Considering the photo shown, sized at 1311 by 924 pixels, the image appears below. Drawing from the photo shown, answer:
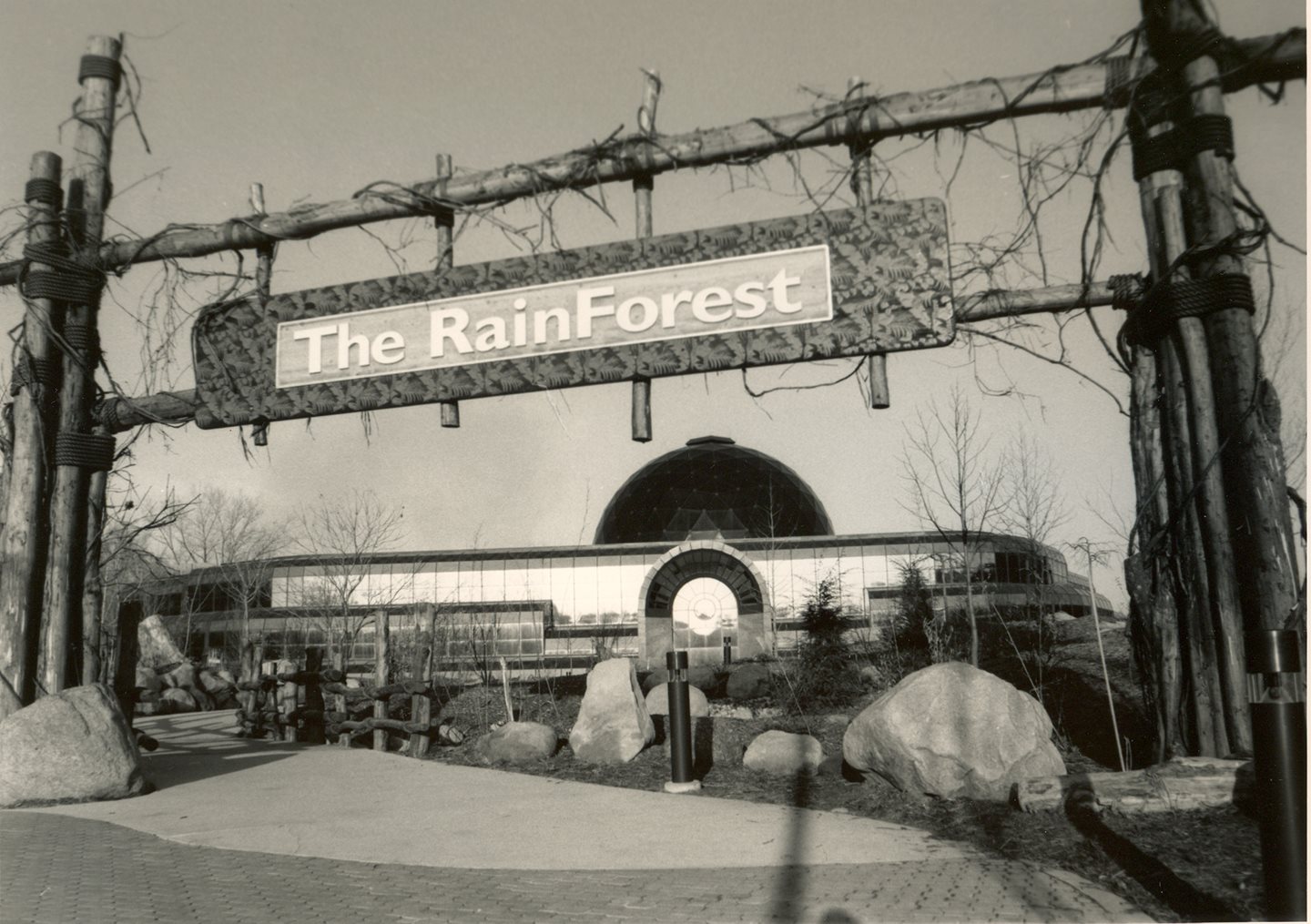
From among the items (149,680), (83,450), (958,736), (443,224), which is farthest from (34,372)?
(149,680)

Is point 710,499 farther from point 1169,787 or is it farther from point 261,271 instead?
point 1169,787

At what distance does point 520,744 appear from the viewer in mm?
10828

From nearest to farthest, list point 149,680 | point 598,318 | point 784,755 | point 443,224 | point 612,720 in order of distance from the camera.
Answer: point 598,318, point 443,224, point 784,755, point 612,720, point 149,680

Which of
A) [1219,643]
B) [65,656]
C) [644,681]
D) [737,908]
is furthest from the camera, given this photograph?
→ [644,681]

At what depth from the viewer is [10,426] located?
8.47 m

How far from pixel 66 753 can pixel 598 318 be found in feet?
17.4


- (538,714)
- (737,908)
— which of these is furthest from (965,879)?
(538,714)

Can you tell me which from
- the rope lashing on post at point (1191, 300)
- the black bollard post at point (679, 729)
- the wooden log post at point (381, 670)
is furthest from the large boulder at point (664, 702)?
the rope lashing on post at point (1191, 300)

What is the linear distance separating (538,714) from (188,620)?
26.2 m

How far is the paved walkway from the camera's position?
439cm

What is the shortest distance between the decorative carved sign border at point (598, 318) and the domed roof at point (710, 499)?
30409mm

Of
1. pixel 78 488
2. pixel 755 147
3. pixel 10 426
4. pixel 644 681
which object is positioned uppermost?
pixel 755 147

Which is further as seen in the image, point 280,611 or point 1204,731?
point 280,611

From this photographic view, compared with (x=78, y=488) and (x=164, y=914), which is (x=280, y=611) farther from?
(x=164, y=914)
